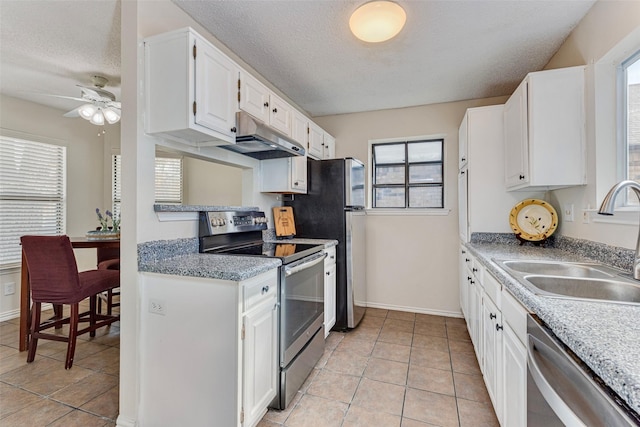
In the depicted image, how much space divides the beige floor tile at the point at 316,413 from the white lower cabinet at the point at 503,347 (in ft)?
2.89

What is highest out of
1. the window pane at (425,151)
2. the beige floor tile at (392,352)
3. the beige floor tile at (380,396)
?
the window pane at (425,151)

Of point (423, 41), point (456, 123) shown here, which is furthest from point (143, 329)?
point (456, 123)

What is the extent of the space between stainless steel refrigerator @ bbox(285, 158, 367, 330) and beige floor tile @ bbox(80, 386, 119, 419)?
1.86m

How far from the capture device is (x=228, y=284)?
1411 mm

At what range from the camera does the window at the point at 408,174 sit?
361cm

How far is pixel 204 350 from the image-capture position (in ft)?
4.73

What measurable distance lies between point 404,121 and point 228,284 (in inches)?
122

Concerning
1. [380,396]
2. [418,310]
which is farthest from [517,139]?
[418,310]

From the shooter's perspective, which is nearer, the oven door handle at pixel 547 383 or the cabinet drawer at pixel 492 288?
the oven door handle at pixel 547 383

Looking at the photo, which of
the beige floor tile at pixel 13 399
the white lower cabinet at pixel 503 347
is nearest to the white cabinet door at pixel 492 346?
the white lower cabinet at pixel 503 347

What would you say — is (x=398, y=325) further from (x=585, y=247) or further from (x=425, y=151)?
(x=425, y=151)

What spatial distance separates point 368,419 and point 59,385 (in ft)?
7.14

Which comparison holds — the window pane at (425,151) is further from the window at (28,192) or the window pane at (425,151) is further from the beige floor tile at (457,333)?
the window at (28,192)

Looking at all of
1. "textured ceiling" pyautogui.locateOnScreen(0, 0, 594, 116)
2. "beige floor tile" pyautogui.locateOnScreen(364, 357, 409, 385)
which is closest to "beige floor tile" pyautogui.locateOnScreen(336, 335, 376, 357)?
"beige floor tile" pyautogui.locateOnScreen(364, 357, 409, 385)
